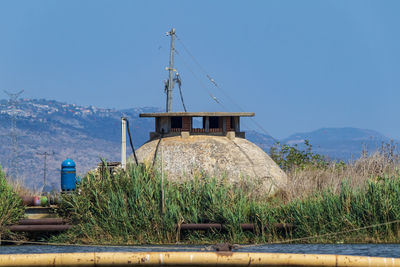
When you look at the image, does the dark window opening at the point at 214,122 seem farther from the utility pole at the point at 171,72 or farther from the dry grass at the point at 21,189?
the dry grass at the point at 21,189

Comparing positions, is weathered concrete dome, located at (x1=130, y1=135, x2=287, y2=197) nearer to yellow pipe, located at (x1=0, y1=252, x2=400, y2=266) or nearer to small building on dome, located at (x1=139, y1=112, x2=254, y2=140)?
small building on dome, located at (x1=139, y1=112, x2=254, y2=140)

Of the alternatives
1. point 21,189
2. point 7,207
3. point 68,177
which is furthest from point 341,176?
point 7,207

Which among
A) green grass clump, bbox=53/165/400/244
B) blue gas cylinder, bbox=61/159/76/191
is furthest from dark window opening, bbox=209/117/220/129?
blue gas cylinder, bbox=61/159/76/191

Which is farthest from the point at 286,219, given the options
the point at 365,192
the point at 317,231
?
the point at 365,192

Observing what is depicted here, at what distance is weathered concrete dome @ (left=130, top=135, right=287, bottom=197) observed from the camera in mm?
30438

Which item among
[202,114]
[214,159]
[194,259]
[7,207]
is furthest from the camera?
[202,114]

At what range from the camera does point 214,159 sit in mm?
31078

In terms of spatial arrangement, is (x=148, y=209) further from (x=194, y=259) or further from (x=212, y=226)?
(x=194, y=259)

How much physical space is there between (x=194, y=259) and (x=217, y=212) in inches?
559

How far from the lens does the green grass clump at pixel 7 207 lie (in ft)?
89.2

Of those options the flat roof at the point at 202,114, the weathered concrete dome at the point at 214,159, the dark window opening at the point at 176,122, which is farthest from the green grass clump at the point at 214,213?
the dark window opening at the point at 176,122

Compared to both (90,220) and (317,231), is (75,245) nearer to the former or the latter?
(90,220)

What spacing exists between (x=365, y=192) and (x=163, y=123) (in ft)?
34.9

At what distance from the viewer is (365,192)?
2661 centimetres
